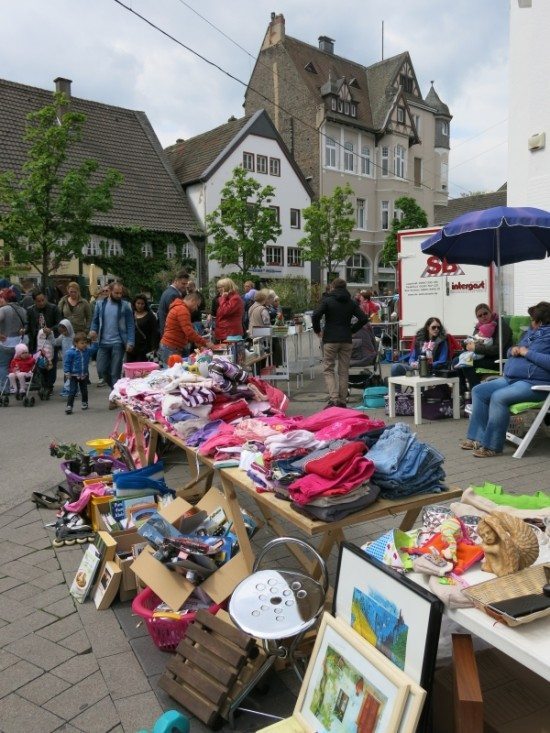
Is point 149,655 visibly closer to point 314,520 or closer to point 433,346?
point 314,520

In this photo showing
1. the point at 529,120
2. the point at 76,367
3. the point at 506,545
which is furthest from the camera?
the point at 529,120

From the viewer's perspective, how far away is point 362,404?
9.73 metres

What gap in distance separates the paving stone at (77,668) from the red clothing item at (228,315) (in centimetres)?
726

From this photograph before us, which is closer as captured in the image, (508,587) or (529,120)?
(508,587)

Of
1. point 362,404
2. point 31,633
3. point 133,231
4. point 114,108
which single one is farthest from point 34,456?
point 114,108

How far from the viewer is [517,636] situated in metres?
1.78

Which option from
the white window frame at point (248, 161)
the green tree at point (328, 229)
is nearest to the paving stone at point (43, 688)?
the green tree at point (328, 229)

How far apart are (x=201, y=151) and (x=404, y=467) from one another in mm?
34052

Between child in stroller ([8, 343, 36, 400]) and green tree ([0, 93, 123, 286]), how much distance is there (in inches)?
307

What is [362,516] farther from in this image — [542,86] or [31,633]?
[542,86]

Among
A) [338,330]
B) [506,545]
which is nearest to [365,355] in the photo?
[338,330]

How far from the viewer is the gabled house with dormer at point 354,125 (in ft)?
131

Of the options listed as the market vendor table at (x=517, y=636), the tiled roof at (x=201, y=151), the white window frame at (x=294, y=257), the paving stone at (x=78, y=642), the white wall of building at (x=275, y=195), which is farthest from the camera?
the white window frame at (x=294, y=257)

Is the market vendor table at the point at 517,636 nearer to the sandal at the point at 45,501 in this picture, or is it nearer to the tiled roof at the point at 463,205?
the sandal at the point at 45,501
